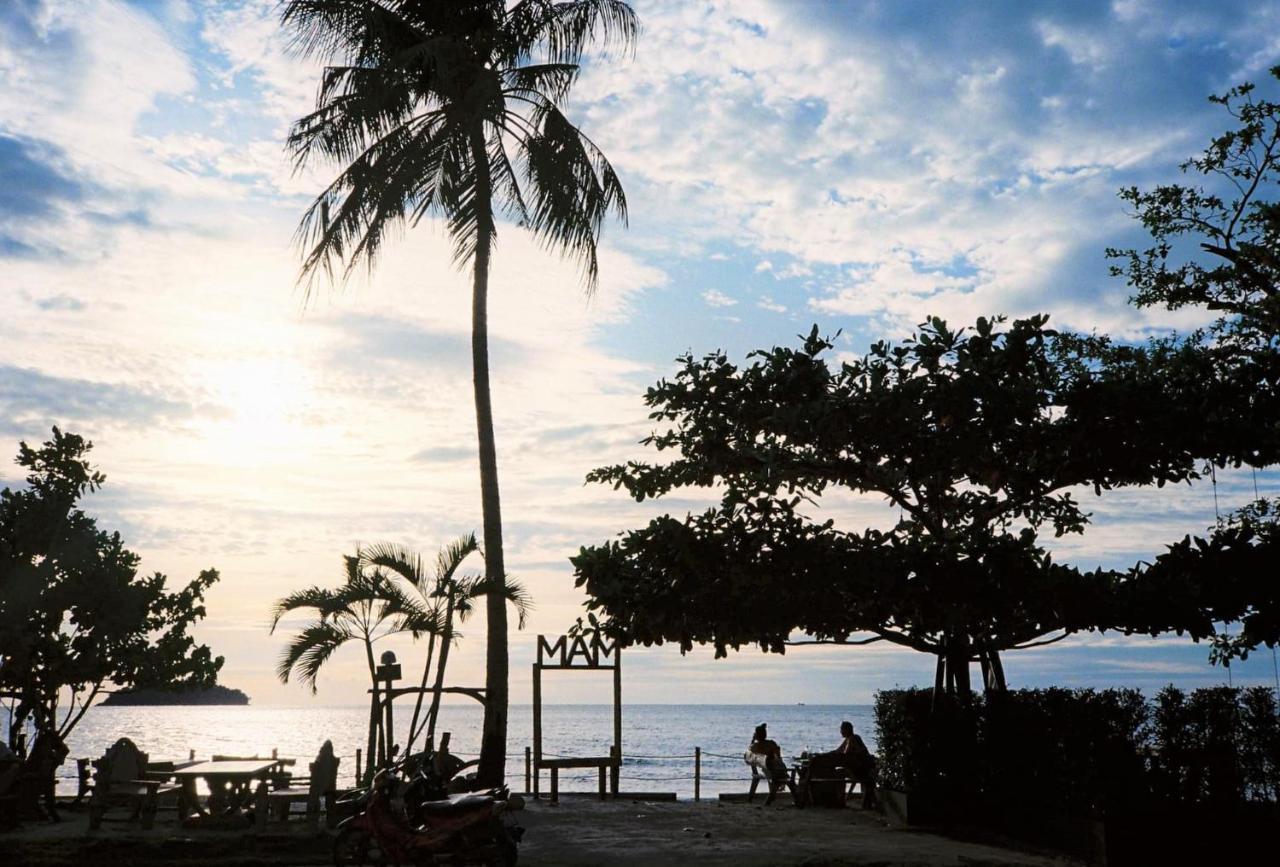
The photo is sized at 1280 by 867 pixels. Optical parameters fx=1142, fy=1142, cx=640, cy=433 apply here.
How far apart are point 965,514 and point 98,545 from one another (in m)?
15.9

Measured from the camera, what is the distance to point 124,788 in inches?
680

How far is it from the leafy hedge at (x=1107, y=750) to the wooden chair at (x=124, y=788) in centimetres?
1141

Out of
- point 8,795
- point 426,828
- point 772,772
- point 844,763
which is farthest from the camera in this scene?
point 772,772

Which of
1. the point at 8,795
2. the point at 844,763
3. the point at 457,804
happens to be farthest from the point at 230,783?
the point at 844,763

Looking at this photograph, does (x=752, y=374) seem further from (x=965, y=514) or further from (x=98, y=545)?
(x=98, y=545)

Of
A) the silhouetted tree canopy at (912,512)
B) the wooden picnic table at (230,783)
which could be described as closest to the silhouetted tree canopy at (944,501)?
the silhouetted tree canopy at (912,512)

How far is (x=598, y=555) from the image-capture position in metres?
15.5

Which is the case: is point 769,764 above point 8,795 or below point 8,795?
below

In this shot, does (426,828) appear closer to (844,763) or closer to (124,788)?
(124,788)

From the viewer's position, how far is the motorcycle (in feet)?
40.0

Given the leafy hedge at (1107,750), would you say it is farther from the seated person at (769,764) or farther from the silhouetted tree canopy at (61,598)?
the silhouetted tree canopy at (61,598)

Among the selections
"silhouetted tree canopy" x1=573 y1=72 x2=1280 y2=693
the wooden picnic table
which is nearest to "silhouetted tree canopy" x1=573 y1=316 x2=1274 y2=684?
"silhouetted tree canopy" x1=573 y1=72 x2=1280 y2=693

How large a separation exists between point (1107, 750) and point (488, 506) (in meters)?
11.2

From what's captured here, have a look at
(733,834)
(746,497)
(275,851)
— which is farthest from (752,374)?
(275,851)
